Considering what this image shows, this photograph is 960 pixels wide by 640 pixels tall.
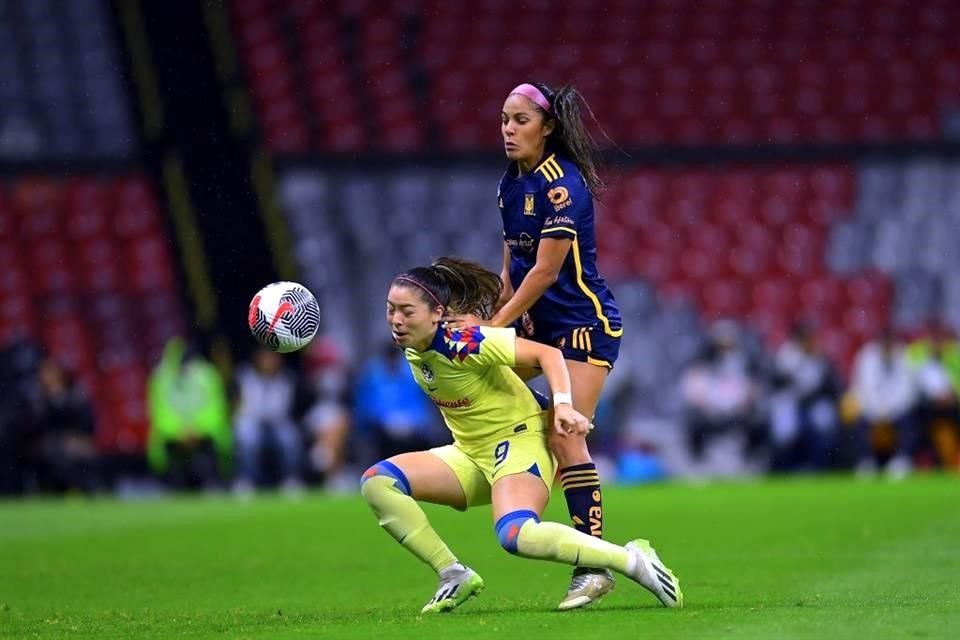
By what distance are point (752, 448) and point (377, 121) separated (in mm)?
7605

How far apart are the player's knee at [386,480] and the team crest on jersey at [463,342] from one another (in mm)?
579

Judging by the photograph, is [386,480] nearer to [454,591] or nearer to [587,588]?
[454,591]

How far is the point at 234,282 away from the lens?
21734 mm

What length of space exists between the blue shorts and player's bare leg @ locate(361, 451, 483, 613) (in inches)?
28.7

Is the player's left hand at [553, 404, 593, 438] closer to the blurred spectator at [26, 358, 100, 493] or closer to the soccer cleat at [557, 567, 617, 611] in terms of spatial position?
the soccer cleat at [557, 567, 617, 611]

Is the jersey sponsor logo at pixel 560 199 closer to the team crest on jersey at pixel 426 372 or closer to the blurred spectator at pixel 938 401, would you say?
the team crest on jersey at pixel 426 372

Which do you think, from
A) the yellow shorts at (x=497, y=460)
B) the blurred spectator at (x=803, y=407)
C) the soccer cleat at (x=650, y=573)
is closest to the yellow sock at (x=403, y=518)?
the yellow shorts at (x=497, y=460)

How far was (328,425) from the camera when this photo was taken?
1867 cm

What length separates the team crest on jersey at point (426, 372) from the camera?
23.6 feet

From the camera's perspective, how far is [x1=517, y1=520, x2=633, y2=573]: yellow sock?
6.75 m

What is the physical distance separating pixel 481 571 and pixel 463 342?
9.51 ft

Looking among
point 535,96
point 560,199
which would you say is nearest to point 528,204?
point 560,199

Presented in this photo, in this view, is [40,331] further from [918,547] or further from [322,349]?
[918,547]

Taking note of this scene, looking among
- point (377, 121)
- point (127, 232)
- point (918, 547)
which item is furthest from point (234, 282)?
point (918, 547)
